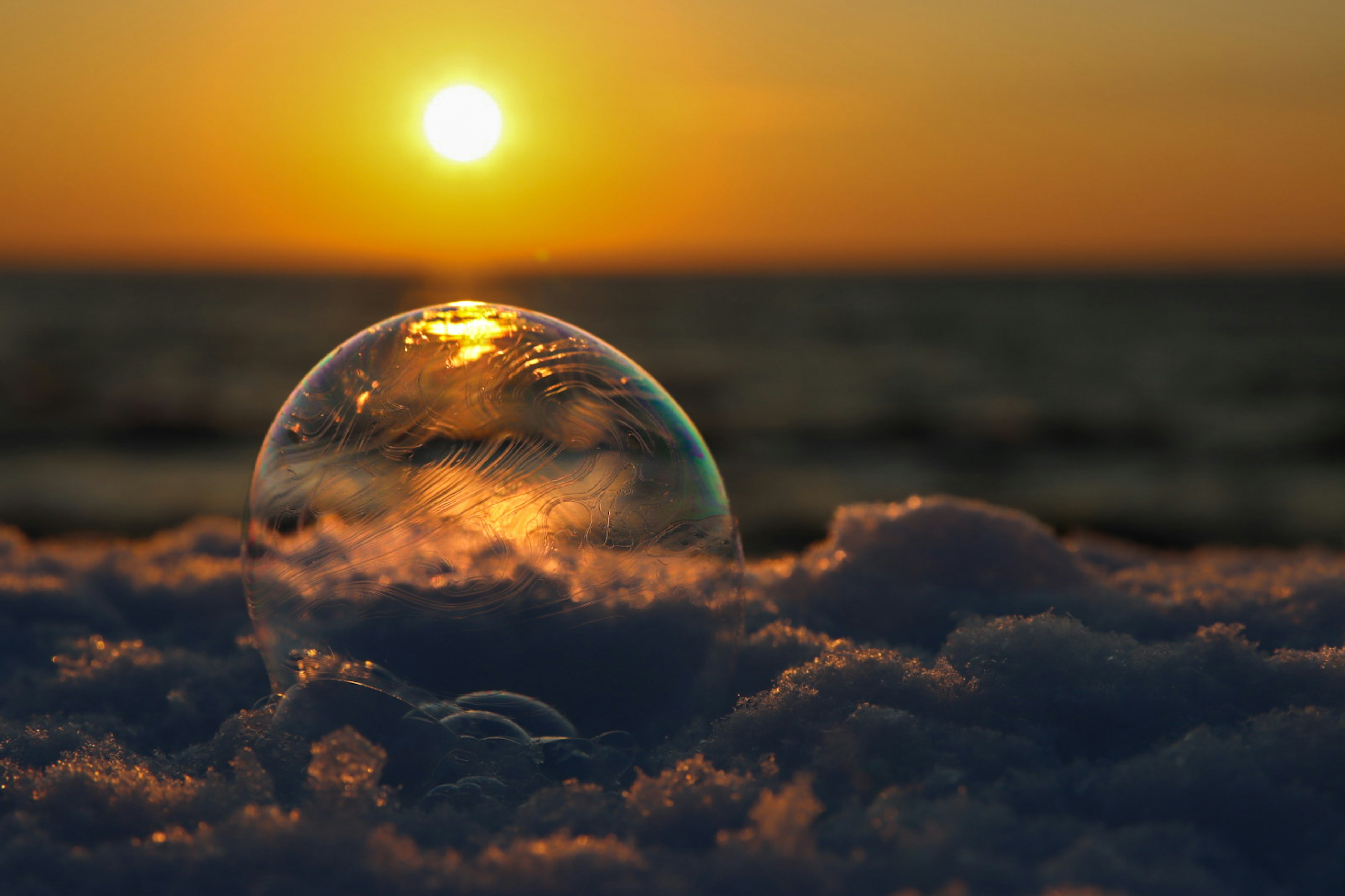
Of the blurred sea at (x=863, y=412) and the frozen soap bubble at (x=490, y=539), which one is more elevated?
the frozen soap bubble at (x=490, y=539)

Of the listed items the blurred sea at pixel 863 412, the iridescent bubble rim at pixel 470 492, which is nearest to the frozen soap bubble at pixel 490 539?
the iridescent bubble rim at pixel 470 492

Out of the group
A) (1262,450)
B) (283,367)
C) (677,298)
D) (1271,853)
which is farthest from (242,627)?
(677,298)

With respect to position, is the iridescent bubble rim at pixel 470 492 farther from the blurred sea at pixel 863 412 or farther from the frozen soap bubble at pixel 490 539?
the blurred sea at pixel 863 412

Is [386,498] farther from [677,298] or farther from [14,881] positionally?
[677,298]

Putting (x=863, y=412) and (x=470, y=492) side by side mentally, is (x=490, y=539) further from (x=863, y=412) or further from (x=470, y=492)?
(x=863, y=412)

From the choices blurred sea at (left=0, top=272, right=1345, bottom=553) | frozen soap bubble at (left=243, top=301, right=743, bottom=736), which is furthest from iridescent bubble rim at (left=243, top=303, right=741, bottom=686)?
blurred sea at (left=0, top=272, right=1345, bottom=553)
